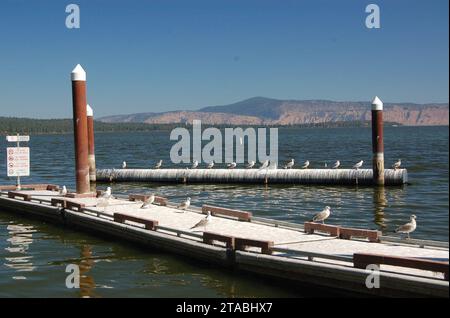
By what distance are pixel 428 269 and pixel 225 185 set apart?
31.5m

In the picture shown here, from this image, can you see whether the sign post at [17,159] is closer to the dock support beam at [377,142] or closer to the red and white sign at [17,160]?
the red and white sign at [17,160]

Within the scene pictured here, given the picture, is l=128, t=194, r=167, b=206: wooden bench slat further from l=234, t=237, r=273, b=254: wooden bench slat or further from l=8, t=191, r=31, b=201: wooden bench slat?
l=234, t=237, r=273, b=254: wooden bench slat

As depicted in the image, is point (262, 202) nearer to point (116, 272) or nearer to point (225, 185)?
point (225, 185)

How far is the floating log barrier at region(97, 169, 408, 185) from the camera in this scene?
39906 millimetres

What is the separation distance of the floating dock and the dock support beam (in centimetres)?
1787

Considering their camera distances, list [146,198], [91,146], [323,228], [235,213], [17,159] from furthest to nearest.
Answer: [91,146]
[17,159]
[146,198]
[235,213]
[323,228]

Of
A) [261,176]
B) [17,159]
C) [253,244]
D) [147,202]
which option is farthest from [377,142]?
[253,244]

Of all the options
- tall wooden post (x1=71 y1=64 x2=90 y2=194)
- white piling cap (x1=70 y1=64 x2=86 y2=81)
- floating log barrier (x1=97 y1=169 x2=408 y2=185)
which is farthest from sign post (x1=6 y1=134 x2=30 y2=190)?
floating log barrier (x1=97 y1=169 x2=408 y2=185)

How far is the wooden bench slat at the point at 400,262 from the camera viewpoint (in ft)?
37.2

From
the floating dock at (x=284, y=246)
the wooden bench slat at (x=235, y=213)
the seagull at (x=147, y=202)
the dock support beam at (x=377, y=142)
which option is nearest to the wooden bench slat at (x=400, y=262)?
the floating dock at (x=284, y=246)

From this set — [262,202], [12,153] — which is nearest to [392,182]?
[262,202]

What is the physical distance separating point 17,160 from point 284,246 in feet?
60.7

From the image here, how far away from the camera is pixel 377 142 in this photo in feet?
124

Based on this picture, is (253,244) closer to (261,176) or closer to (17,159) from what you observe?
(17,159)
